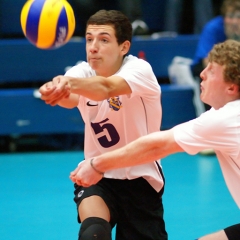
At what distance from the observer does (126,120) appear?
11.0ft

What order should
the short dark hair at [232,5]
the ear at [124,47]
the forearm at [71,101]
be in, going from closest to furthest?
the forearm at [71,101], the ear at [124,47], the short dark hair at [232,5]

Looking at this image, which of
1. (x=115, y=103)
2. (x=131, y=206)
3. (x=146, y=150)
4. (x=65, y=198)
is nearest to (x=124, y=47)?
(x=115, y=103)

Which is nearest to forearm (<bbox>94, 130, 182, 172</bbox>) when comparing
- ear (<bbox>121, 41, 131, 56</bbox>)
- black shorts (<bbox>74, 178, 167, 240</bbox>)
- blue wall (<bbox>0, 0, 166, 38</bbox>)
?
Answer: black shorts (<bbox>74, 178, 167, 240</bbox>)

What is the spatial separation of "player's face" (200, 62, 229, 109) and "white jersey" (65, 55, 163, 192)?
1.85ft

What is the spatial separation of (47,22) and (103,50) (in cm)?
35

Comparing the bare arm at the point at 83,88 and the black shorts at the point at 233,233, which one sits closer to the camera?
the bare arm at the point at 83,88

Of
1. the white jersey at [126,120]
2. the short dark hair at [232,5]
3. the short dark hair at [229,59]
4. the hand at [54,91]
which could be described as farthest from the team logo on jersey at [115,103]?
the short dark hair at [232,5]

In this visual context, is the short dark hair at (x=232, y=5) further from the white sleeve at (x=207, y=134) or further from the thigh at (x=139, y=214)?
the white sleeve at (x=207, y=134)

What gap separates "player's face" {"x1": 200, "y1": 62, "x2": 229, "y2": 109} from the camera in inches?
A: 107

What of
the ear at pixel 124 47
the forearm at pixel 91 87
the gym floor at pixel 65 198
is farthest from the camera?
A: the gym floor at pixel 65 198

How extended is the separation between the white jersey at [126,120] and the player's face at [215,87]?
0.56 metres

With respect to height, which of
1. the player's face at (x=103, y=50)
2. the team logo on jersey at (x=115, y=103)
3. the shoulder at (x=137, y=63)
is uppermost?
the player's face at (x=103, y=50)

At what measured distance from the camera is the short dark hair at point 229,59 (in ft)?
8.79

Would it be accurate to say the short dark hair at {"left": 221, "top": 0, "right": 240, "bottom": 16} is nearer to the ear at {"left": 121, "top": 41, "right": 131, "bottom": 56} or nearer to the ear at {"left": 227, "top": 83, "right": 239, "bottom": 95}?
the ear at {"left": 121, "top": 41, "right": 131, "bottom": 56}
